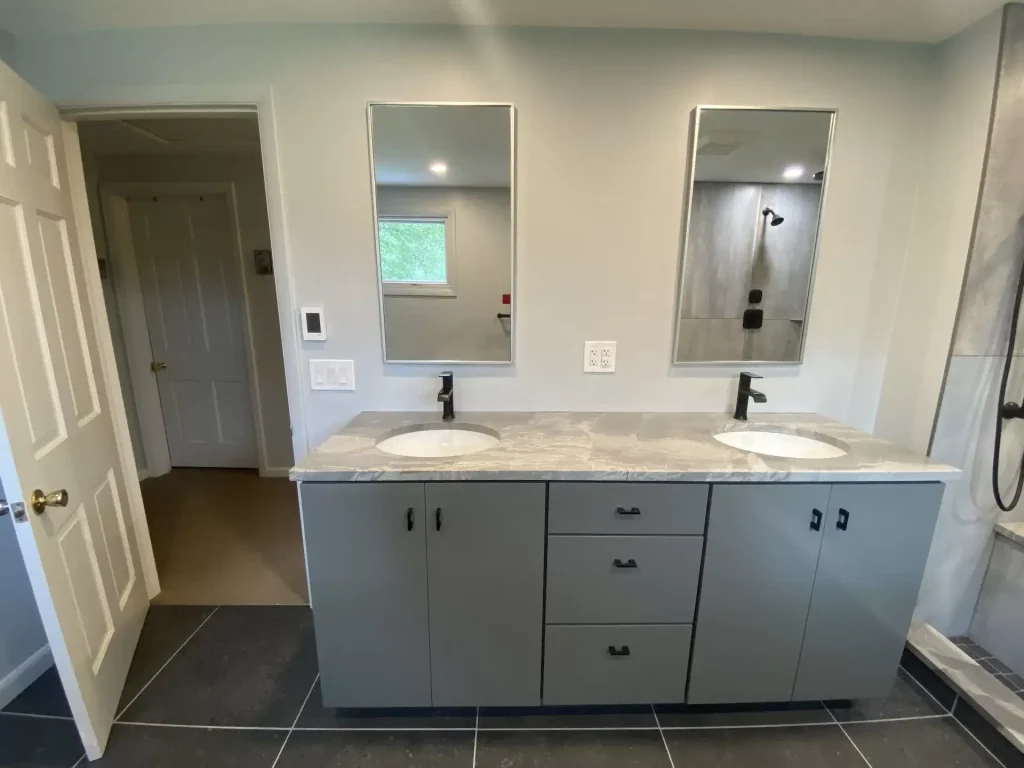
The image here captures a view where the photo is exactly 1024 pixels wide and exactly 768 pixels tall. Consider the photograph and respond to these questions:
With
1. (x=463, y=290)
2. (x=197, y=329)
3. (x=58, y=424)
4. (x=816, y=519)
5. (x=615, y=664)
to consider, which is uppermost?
(x=463, y=290)

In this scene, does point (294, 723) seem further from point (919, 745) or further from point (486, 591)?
point (919, 745)

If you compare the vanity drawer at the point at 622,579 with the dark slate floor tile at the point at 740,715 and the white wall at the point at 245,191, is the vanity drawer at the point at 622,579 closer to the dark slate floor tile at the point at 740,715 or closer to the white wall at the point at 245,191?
the dark slate floor tile at the point at 740,715

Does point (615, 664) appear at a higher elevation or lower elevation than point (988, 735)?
higher

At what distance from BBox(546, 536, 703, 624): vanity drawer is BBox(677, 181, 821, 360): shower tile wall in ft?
2.64

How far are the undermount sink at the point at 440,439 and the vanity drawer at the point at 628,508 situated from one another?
431 mm

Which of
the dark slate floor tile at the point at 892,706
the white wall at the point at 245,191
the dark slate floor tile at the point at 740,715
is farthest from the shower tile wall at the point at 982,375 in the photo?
the white wall at the point at 245,191

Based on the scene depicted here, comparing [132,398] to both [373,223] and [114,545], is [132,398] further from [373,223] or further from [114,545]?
[373,223]

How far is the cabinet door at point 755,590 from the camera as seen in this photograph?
1.29 meters

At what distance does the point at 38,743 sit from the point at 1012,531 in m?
3.45

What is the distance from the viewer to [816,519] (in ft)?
4.28

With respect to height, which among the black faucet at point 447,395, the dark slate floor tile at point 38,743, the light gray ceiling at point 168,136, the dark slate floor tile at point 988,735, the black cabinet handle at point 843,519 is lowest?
the dark slate floor tile at point 38,743

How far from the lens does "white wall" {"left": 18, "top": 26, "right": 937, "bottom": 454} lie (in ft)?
4.94

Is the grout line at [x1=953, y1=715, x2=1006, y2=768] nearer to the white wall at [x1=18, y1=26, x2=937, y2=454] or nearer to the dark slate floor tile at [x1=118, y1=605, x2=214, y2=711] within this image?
the white wall at [x1=18, y1=26, x2=937, y2=454]

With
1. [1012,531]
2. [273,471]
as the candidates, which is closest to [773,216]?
[1012,531]
